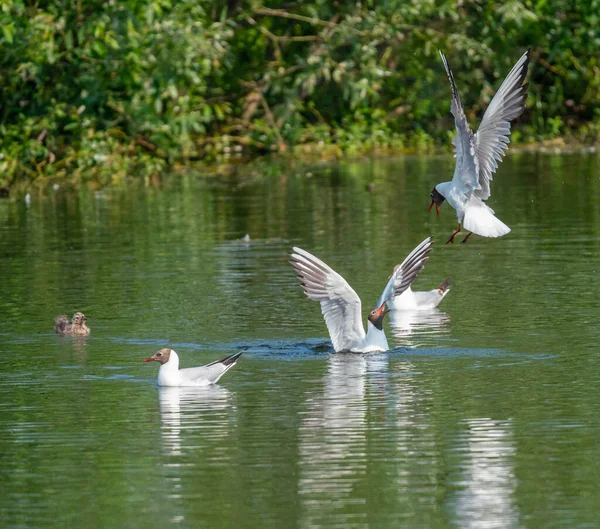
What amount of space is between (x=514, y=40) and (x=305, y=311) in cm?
2311

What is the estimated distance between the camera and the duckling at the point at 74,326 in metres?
14.1

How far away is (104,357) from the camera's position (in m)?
13.3

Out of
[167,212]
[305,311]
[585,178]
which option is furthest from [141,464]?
[585,178]

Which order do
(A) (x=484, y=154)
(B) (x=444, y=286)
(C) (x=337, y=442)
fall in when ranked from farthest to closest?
(B) (x=444, y=286) → (A) (x=484, y=154) → (C) (x=337, y=442)

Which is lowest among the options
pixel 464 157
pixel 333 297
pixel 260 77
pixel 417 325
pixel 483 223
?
pixel 417 325

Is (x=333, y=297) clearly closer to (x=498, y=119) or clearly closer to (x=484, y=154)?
(x=484, y=154)

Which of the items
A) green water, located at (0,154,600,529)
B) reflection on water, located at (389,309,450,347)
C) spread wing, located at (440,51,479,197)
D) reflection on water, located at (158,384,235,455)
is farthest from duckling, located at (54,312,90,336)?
spread wing, located at (440,51,479,197)

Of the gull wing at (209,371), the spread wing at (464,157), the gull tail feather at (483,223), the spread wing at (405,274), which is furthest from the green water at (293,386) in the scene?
the spread wing at (464,157)

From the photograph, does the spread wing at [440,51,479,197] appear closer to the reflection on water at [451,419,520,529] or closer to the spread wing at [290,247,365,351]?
the spread wing at [290,247,365,351]

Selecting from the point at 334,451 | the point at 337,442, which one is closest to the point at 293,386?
the point at 337,442

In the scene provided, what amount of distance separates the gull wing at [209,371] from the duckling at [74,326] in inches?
93.5

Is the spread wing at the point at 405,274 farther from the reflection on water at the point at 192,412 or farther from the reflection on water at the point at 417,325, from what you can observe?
the reflection on water at the point at 192,412

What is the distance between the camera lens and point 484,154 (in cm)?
1477

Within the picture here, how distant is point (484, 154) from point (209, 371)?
4.29 metres
